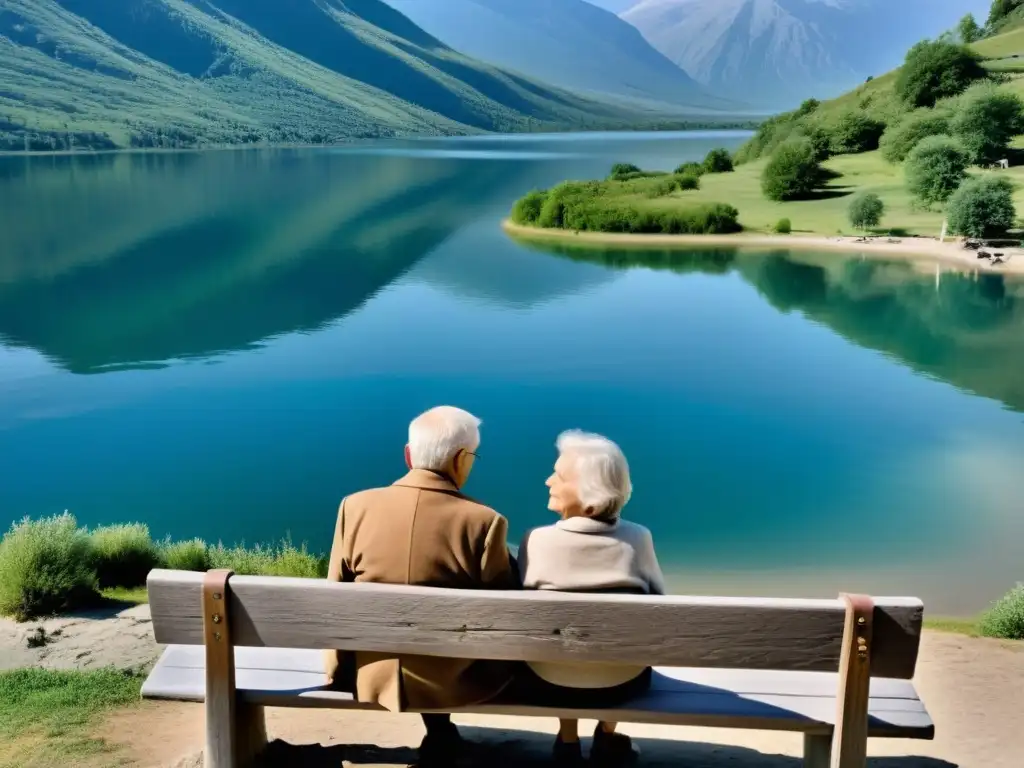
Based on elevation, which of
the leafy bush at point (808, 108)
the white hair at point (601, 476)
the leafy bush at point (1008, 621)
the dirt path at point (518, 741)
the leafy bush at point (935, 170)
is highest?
the leafy bush at point (808, 108)

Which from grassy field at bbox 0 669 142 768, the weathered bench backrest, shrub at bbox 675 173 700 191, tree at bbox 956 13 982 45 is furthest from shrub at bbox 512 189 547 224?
tree at bbox 956 13 982 45

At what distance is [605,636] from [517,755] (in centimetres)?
119

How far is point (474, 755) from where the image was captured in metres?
3.64

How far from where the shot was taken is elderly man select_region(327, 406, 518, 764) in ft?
9.46

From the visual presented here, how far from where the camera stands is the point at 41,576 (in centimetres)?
596

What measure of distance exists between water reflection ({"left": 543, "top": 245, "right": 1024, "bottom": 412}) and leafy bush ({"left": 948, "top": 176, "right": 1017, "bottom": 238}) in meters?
3.73

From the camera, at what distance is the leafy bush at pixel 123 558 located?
7.62 meters

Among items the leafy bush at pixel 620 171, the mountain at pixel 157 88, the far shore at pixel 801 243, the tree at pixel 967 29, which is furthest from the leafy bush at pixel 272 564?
the mountain at pixel 157 88

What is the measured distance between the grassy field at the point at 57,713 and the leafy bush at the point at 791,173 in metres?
44.2

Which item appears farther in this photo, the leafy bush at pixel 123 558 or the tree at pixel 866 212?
the tree at pixel 866 212

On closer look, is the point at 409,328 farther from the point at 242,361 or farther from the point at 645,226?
the point at 645,226

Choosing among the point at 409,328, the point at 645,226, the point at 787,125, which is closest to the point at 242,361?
the point at 409,328

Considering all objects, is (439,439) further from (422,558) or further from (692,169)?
(692,169)

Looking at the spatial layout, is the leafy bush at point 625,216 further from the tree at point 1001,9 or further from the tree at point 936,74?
the tree at point 1001,9
